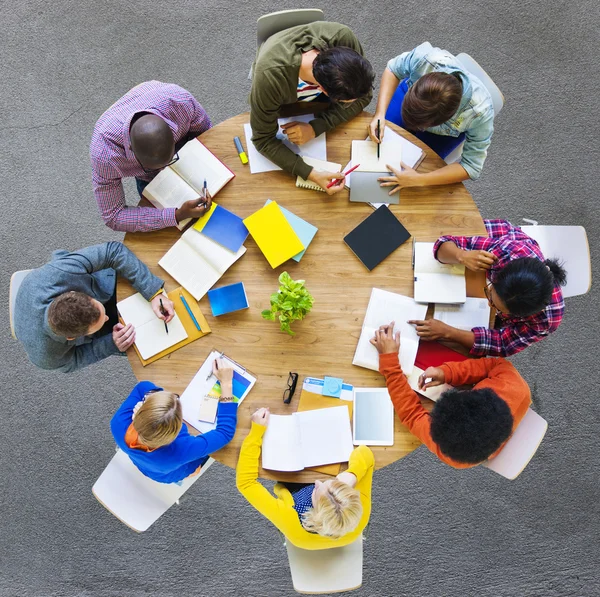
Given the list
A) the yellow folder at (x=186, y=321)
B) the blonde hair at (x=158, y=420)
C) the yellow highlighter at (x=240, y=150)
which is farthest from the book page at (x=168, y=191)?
the blonde hair at (x=158, y=420)

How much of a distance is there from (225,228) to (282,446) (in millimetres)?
842

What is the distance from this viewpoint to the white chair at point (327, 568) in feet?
6.21

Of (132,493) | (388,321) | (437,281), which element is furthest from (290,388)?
(132,493)

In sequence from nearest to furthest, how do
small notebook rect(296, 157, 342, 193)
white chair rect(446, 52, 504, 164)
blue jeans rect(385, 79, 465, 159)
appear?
small notebook rect(296, 157, 342, 193), white chair rect(446, 52, 504, 164), blue jeans rect(385, 79, 465, 159)

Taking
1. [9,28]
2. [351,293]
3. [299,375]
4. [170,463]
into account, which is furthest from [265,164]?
[9,28]

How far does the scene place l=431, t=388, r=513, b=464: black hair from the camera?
5.57ft

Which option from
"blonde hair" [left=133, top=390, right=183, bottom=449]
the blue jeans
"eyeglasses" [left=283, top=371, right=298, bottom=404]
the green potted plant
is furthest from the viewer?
the blue jeans

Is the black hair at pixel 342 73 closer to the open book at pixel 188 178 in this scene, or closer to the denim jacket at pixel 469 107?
the denim jacket at pixel 469 107

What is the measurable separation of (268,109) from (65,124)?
1.64m

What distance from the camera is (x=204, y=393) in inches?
73.8

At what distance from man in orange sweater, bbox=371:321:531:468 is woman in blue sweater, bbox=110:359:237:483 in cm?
58

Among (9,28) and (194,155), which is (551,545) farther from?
(9,28)

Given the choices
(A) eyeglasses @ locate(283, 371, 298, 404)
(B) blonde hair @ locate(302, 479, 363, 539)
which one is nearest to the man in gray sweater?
(A) eyeglasses @ locate(283, 371, 298, 404)

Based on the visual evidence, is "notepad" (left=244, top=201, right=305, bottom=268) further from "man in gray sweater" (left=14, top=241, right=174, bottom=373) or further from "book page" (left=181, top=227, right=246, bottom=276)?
"man in gray sweater" (left=14, top=241, right=174, bottom=373)
